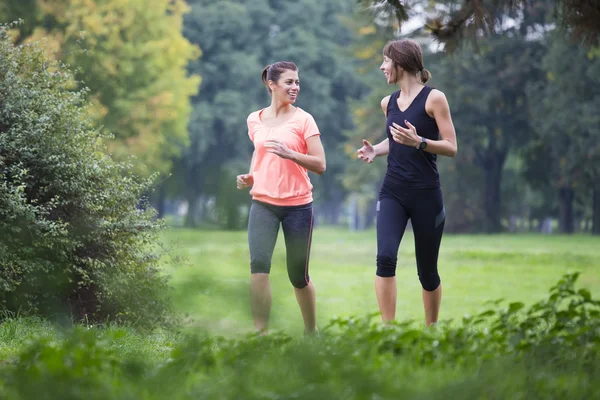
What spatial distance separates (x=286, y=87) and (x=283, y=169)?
0.60 m

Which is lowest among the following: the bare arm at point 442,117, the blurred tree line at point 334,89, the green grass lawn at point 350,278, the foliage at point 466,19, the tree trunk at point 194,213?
the green grass lawn at point 350,278

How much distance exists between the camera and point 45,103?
27.2ft

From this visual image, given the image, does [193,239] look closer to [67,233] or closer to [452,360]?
[452,360]

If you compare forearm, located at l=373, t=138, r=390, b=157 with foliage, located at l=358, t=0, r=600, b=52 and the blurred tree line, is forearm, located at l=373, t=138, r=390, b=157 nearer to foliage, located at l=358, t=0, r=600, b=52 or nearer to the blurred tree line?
foliage, located at l=358, t=0, r=600, b=52

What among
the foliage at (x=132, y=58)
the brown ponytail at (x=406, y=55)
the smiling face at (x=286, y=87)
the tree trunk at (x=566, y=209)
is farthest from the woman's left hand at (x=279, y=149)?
the tree trunk at (x=566, y=209)

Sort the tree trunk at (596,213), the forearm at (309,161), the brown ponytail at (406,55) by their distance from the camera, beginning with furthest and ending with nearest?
1. the tree trunk at (596,213)
2. the brown ponytail at (406,55)
3. the forearm at (309,161)

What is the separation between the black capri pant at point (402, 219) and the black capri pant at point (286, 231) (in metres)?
0.51

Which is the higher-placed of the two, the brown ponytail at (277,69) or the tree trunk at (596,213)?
the brown ponytail at (277,69)

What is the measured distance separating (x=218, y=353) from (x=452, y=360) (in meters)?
1.10

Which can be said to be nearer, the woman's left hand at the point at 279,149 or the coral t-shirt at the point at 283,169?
the woman's left hand at the point at 279,149

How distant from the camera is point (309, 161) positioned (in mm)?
6746

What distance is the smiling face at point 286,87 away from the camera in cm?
699

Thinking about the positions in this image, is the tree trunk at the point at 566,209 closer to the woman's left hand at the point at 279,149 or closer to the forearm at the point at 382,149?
the forearm at the point at 382,149

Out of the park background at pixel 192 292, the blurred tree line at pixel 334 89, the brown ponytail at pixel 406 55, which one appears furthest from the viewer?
the blurred tree line at pixel 334 89
